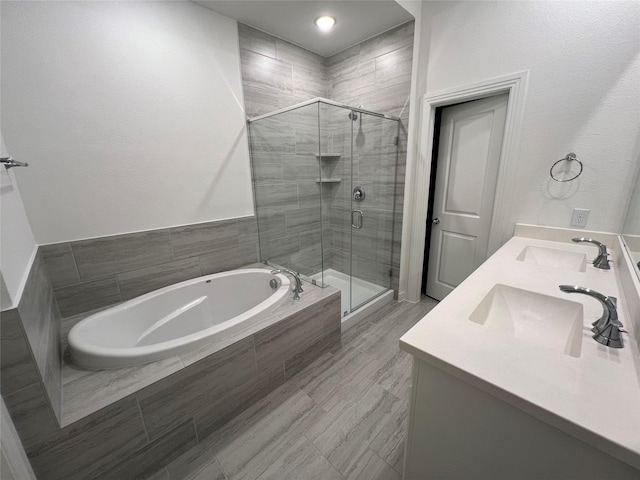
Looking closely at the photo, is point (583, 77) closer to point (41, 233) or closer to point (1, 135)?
point (1, 135)

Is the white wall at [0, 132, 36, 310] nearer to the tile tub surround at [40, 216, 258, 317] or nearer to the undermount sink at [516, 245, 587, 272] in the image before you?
the tile tub surround at [40, 216, 258, 317]

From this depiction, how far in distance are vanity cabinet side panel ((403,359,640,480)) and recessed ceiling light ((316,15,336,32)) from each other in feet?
8.17

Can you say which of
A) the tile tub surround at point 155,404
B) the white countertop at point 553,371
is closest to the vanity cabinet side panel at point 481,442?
the white countertop at point 553,371

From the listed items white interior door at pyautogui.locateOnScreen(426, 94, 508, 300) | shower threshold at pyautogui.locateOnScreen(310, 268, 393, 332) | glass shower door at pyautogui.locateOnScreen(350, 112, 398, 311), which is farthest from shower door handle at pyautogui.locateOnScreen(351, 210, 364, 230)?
white interior door at pyautogui.locateOnScreen(426, 94, 508, 300)

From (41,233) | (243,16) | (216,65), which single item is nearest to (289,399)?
(41,233)

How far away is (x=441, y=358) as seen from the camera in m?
0.69

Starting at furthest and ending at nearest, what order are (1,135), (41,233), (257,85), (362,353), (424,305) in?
(424,305) < (257,85) < (362,353) < (41,233) < (1,135)

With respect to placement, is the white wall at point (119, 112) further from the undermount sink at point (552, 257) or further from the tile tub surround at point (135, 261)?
the undermount sink at point (552, 257)

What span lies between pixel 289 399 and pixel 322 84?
297 centimetres

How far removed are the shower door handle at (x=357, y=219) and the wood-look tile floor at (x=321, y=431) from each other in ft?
4.28

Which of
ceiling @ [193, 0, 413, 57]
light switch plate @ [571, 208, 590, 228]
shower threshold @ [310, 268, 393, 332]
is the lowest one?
shower threshold @ [310, 268, 393, 332]

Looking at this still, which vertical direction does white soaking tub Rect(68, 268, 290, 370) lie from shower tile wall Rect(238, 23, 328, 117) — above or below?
below

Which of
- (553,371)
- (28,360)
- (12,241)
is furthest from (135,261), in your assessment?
(553,371)

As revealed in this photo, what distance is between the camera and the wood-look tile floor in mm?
1239
